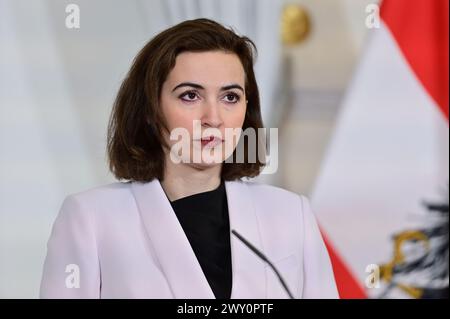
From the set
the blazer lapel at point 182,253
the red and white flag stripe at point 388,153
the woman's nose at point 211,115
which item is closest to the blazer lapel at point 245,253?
the blazer lapel at point 182,253

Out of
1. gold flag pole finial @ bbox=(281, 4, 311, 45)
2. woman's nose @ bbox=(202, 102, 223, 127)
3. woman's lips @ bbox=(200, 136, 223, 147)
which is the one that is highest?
gold flag pole finial @ bbox=(281, 4, 311, 45)

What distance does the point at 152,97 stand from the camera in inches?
41.9

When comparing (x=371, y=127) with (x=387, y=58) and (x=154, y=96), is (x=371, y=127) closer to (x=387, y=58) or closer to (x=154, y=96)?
(x=387, y=58)

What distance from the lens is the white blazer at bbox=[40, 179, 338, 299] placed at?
39.4 inches

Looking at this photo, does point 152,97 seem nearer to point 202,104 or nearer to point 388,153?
point 202,104

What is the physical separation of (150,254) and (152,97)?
0.23 m

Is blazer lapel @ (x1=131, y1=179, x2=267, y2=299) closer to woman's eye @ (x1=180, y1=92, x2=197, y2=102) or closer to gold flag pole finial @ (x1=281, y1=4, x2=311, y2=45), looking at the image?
woman's eye @ (x1=180, y1=92, x2=197, y2=102)

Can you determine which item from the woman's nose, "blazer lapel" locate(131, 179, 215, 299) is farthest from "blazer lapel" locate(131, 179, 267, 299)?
the woman's nose

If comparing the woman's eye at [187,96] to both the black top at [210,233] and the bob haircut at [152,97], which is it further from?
the black top at [210,233]

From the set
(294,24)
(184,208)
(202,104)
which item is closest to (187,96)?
(202,104)

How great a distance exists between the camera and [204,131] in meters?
1.06

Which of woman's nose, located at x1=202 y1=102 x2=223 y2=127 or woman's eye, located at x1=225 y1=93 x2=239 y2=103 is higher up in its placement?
woman's eye, located at x1=225 y1=93 x2=239 y2=103

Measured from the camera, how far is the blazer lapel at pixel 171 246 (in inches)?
39.5
